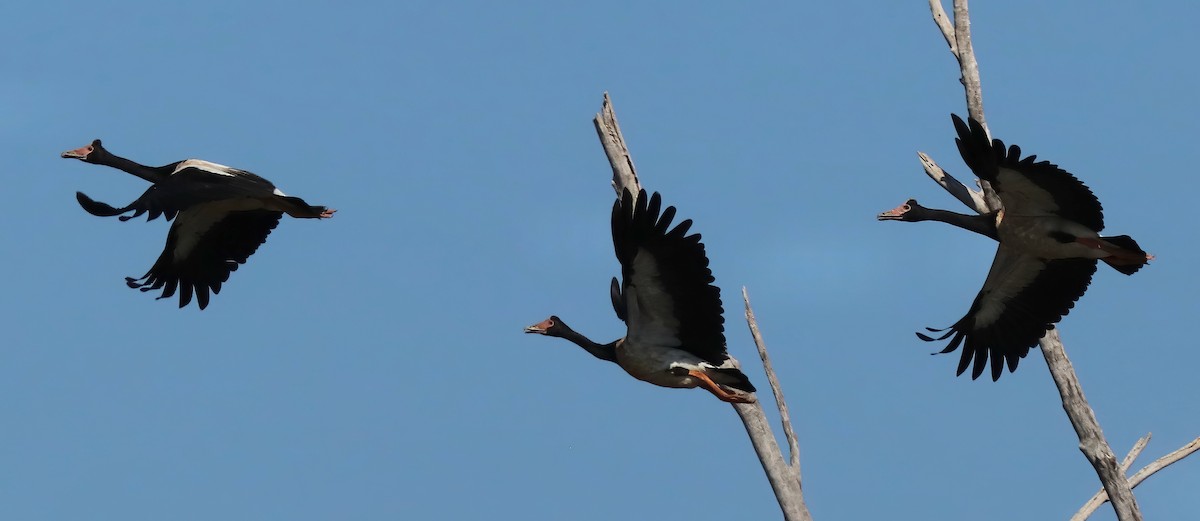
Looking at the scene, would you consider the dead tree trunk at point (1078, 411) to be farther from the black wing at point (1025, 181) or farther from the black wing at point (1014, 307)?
the black wing at point (1025, 181)

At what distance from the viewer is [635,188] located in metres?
14.6

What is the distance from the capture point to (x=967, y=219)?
13.8m

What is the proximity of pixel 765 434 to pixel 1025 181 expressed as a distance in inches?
124

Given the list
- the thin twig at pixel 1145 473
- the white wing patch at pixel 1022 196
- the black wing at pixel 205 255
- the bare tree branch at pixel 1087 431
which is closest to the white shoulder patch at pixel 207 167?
the black wing at pixel 205 255

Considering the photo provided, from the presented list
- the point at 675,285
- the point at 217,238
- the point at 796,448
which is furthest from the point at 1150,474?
the point at 217,238

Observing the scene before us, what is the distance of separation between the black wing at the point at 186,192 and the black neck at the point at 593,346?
8.20 feet

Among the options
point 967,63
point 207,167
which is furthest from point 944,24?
point 207,167

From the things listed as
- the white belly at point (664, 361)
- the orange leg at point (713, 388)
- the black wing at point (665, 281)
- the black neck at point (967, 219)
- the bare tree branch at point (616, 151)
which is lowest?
the orange leg at point (713, 388)

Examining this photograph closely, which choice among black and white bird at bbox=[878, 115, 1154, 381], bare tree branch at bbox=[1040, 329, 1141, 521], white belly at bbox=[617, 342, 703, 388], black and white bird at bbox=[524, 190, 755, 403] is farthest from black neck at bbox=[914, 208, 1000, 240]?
white belly at bbox=[617, 342, 703, 388]

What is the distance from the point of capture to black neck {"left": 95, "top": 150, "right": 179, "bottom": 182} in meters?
13.5

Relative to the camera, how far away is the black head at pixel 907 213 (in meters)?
14.3

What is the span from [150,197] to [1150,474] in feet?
26.9

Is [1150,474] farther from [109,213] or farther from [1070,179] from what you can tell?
[109,213]

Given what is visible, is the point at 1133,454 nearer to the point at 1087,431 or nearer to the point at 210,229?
the point at 1087,431
